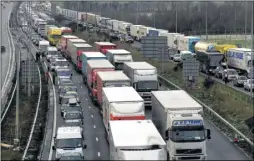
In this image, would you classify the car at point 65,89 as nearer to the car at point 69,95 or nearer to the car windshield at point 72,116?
the car at point 69,95

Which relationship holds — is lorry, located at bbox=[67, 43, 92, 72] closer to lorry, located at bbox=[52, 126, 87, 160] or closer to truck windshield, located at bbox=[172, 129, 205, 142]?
lorry, located at bbox=[52, 126, 87, 160]

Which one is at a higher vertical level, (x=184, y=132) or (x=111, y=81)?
(x=111, y=81)

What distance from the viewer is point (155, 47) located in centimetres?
4756

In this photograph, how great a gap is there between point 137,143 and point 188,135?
3048 mm

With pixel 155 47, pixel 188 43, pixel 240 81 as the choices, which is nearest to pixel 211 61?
pixel 155 47

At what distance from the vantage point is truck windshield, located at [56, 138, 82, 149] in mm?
22750

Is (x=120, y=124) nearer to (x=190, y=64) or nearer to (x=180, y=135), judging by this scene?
(x=180, y=135)

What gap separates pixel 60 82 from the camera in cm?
4519

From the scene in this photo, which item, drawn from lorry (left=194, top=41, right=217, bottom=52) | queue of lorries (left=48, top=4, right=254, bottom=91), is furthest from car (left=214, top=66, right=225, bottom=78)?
lorry (left=194, top=41, right=217, bottom=52)

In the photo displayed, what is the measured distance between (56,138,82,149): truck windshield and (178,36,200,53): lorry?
4429 centimetres

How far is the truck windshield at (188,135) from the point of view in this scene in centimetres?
2055

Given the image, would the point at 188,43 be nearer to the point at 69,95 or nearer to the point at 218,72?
the point at 218,72

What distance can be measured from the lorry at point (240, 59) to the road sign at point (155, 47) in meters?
6.34

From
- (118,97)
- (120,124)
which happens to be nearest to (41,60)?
(118,97)
